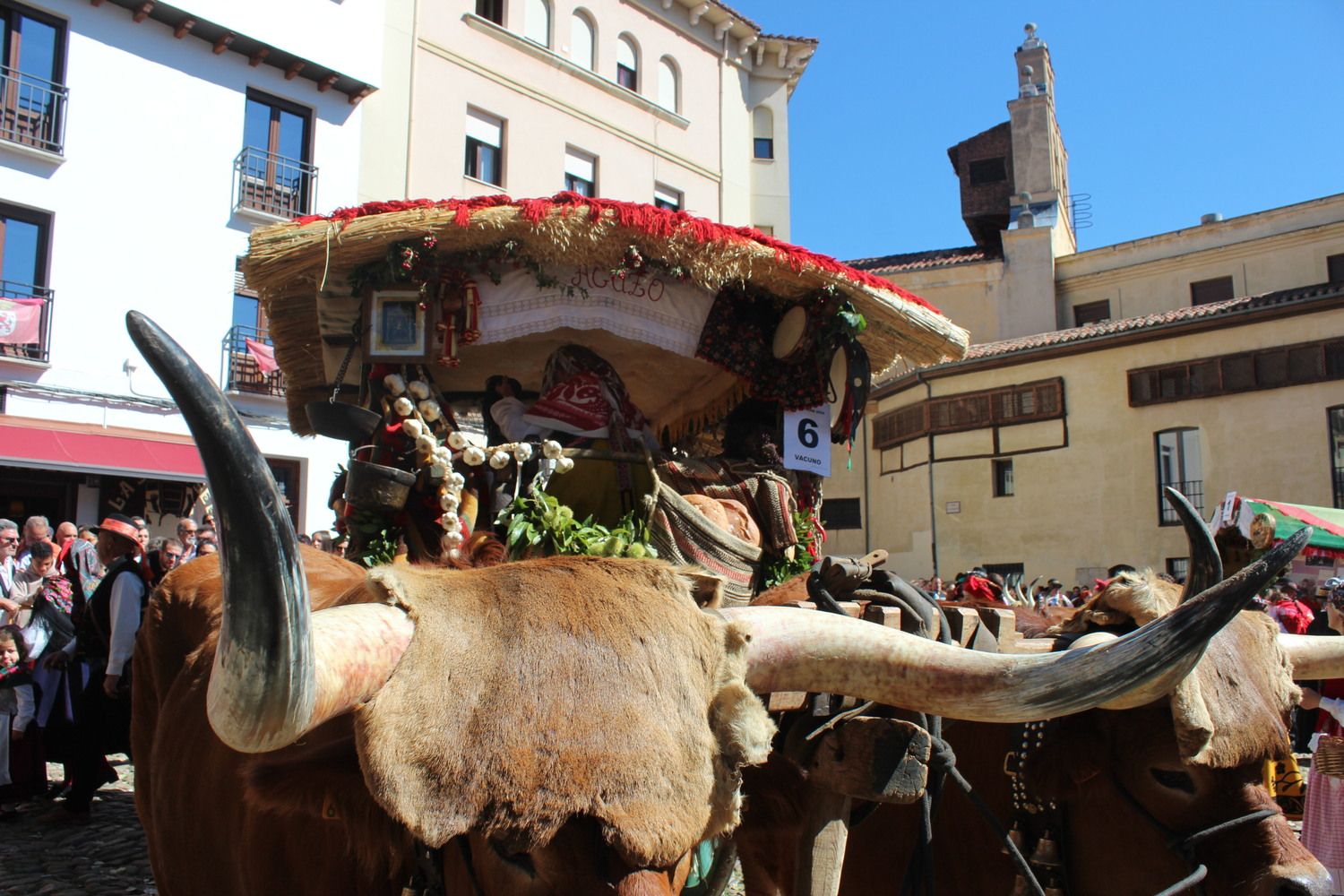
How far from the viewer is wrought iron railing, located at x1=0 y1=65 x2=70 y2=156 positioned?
602 inches

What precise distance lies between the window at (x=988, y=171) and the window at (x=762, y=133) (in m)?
13.6

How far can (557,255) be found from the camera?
4.30 meters

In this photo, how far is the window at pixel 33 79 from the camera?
1533 centimetres

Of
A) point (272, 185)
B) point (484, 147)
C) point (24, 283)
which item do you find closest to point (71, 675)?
point (24, 283)

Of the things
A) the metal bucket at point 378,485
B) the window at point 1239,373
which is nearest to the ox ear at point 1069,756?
the metal bucket at point 378,485

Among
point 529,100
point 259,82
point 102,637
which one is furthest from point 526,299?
point 529,100

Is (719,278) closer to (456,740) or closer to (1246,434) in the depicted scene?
(456,740)

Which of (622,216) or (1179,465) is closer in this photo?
(622,216)

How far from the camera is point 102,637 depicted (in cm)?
750

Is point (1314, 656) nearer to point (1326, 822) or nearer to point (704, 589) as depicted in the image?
point (704, 589)

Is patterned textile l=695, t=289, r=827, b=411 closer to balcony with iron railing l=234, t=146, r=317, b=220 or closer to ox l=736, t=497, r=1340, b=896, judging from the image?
ox l=736, t=497, r=1340, b=896

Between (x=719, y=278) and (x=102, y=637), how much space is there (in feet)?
18.4

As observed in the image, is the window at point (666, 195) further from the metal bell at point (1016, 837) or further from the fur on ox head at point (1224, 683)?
the metal bell at point (1016, 837)

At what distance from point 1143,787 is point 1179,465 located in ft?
78.2
